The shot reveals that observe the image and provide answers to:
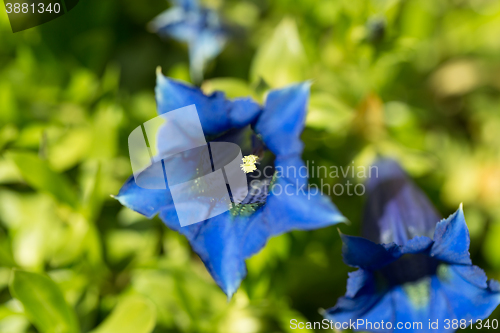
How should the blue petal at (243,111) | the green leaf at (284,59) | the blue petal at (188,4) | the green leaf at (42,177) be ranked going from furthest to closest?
→ the blue petal at (188,4) < the green leaf at (284,59) < the green leaf at (42,177) < the blue petal at (243,111)

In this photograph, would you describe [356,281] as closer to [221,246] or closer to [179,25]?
[221,246]

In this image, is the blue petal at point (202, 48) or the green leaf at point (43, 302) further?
the blue petal at point (202, 48)

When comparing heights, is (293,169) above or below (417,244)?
above

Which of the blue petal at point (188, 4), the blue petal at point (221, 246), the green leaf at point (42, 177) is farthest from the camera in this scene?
the blue petal at point (188, 4)

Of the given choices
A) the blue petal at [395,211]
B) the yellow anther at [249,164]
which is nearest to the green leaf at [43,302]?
the yellow anther at [249,164]

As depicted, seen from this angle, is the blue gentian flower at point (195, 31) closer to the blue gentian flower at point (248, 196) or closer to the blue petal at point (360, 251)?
the blue gentian flower at point (248, 196)

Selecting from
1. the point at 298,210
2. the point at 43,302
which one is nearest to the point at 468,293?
the point at 298,210
